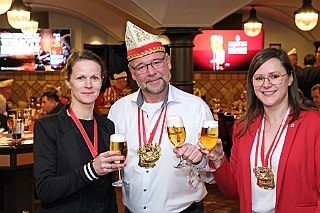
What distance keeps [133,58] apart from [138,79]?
13 centimetres

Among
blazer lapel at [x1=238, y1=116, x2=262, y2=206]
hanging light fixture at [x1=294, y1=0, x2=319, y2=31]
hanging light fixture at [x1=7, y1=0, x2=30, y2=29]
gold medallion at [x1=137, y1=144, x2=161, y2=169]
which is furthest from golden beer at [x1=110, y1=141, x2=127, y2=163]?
hanging light fixture at [x1=294, y1=0, x2=319, y2=31]

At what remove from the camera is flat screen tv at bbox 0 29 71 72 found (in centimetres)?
1319

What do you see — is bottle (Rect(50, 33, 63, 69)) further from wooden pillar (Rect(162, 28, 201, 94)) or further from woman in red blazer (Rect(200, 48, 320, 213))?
woman in red blazer (Rect(200, 48, 320, 213))

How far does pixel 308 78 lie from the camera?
7.43 m

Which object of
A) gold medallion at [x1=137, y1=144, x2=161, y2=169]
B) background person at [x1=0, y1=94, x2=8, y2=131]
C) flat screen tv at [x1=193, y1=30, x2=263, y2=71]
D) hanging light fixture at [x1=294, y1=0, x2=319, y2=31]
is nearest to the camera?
gold medallion at [x1=137, y1=144, x2=161, y2=169]

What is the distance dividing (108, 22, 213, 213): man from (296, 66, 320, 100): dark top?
4584 mm

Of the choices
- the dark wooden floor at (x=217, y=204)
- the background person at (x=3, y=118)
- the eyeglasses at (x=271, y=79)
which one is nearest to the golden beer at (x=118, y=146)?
the eyeglasses at (x=271, y=79)

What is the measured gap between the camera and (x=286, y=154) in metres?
2.63

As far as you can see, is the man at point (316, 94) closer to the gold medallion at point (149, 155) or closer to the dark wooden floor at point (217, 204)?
the dark wooden floor at point (217, 204)

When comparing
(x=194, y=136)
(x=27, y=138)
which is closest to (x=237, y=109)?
(x=27, y=138)

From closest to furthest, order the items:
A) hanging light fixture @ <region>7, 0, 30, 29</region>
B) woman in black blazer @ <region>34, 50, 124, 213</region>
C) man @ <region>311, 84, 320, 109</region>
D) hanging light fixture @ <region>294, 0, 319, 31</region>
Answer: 1. woman in black blazer @ <region>34, 50, 124, 213</region>
2. man @ <region>311, 84, 320, 109</region>
3. hanging light fixture @ <region>7, 0, 30, 29</region>
4. hanging light fixture @ <region>294, 0, 319, 31</region>

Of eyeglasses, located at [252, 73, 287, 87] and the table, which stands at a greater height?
eyeglasses, located at [252, 73, 287, 87]

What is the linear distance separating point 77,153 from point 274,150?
98 cm

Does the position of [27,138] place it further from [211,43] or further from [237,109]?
[211,43]
